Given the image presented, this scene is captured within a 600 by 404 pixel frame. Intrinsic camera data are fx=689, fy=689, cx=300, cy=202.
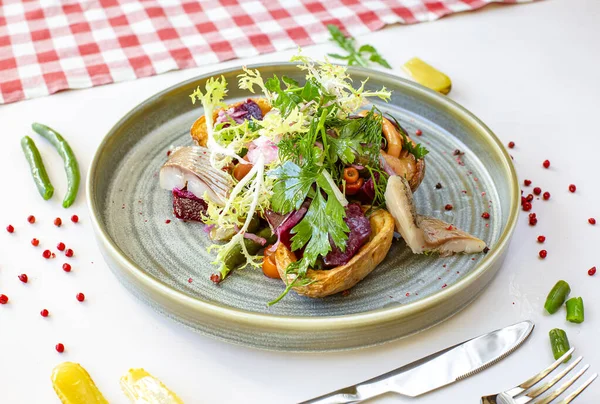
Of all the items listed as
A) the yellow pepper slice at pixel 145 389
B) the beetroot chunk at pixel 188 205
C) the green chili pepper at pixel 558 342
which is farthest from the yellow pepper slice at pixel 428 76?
the yellow pepper slice at pixel 145 389

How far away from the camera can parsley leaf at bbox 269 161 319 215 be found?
3.18 metres

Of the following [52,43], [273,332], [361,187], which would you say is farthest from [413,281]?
[52,43]

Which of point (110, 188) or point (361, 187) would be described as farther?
point (110, 188)

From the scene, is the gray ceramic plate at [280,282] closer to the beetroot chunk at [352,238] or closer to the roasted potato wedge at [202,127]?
the beetroot chunk at [352,238]

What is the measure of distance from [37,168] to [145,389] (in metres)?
1.81

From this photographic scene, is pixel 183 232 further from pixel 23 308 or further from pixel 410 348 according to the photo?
pixel 410 348

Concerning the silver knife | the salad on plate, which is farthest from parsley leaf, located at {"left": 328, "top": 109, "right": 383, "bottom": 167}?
the silver knife

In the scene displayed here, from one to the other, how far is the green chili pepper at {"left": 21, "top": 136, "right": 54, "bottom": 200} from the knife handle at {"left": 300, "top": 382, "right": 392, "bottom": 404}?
203cm

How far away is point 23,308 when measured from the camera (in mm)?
3170

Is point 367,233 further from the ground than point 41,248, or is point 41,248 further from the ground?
point 367,233

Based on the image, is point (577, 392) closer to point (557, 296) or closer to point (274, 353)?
point (557, 296)

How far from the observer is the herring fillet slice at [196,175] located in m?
3.43

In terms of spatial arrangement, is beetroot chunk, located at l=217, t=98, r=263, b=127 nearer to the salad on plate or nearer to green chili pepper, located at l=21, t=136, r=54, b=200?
the salad on plate

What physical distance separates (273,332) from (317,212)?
2.04ft
